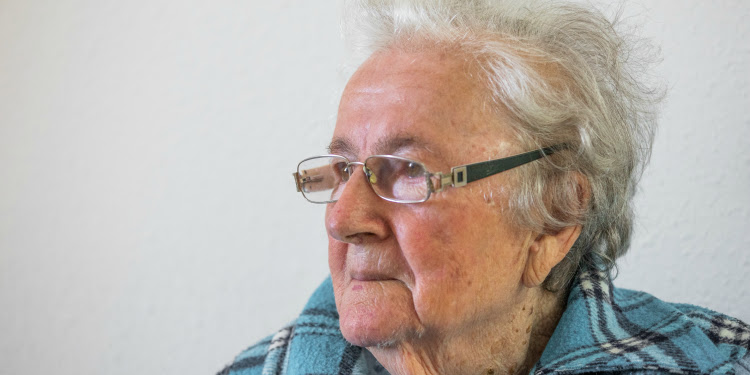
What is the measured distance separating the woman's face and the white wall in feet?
2.39

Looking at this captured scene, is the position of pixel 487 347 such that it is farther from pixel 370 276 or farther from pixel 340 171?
pixel 340 171

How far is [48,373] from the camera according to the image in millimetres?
2043

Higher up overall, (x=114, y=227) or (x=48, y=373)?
(x=114, y=227)

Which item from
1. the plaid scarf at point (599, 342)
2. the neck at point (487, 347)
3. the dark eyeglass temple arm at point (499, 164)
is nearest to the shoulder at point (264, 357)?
Answer: the plaid scarf at point (599, 342)

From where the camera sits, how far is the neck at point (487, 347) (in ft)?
3.48

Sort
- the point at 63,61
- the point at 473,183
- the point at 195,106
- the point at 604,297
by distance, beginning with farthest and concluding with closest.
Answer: the point at 63,61 → the point at 195,106 → the point at 604,297 → the point at 473,183

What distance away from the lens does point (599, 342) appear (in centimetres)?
110

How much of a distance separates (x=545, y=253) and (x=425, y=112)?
352mm

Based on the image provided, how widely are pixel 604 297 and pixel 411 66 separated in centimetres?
59

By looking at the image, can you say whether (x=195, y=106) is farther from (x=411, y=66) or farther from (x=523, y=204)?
(x=523, y=204)

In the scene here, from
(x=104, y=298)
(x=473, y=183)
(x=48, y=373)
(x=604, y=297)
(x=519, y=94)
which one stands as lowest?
(x=48, y=373)

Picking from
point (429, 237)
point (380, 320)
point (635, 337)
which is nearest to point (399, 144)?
point (429, 237)

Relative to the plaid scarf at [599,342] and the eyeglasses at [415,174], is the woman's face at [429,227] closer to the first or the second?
the eyeglasses at [415,174]

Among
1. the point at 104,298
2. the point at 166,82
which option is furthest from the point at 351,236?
the point at 104,298
